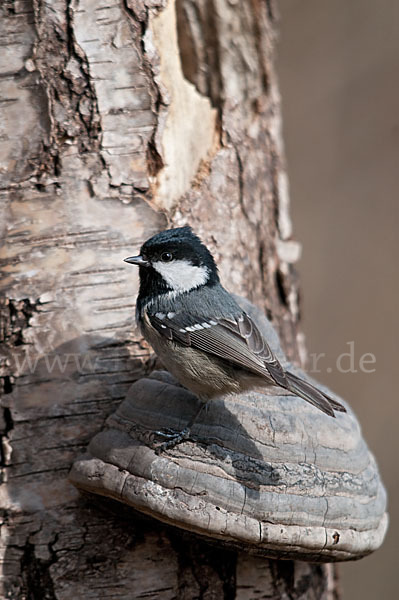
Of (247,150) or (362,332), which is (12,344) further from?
(362,332)

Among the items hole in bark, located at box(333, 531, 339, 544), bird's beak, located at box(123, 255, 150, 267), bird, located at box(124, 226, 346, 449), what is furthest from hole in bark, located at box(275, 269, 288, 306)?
hole in bark, located at box(333, 531, 339, 544)

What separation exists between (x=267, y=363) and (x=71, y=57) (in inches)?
45.6

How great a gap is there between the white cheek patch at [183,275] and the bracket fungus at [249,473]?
395mm

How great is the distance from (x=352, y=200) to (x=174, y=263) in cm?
272

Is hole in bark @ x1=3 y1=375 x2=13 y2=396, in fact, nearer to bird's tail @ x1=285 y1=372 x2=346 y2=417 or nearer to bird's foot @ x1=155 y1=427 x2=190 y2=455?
bird's foot @ x1=155 y1=427 x2=190 y2=455

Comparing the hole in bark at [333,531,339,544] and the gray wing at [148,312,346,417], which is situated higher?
the gray wing at [148,312,346,417]

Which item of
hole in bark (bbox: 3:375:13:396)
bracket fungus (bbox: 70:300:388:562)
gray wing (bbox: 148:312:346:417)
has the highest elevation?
gray wing (bbox: 148:312:346:417)

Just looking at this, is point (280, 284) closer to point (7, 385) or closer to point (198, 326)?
point (198, 326)

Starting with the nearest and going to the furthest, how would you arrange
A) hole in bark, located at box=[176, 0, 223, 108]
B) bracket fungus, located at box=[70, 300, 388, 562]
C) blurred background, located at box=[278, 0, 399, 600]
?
bracket fungus, located at box=[70, 300, 388, 562]
hole in bark, located at box=[176, 0, 223, 108]
blurred background, located at box=[278, 0, 399, 600]

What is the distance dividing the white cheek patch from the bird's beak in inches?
3.6

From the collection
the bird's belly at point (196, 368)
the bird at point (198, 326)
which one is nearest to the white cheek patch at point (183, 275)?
the bird at point (198, 326)

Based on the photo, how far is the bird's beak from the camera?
2.19 m

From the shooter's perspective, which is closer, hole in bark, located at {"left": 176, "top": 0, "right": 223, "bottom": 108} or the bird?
the bird

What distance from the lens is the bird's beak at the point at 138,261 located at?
7.19 feet
